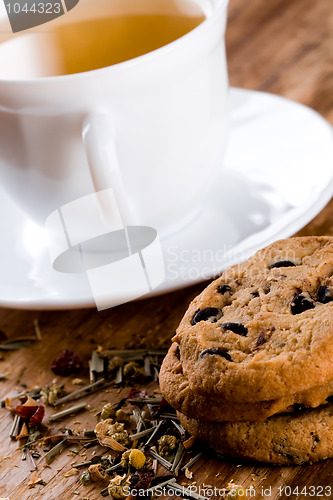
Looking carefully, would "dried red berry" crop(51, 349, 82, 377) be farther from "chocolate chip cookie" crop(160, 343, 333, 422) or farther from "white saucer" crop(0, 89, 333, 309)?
"chocolate chip cookie" crop(160, 343, 333, 422)

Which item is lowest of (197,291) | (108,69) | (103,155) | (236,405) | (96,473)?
(197,291)

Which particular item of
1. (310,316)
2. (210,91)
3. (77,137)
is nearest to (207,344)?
(310,316)

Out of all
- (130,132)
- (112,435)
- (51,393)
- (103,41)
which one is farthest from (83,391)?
(103,41)

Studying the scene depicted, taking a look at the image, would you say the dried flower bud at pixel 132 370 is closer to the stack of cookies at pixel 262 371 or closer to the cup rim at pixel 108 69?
the stack of cookies at pixel 262 371

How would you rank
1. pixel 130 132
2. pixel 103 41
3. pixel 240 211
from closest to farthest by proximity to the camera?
1. pixel 130 132
2. pixel 240 211
3. pixel 103 41

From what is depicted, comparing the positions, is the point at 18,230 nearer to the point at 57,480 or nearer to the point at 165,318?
the point at 165,318

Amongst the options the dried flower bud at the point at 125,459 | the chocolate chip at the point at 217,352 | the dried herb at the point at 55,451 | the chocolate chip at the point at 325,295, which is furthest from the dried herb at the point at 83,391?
the chocolate chip at the point at 325,295

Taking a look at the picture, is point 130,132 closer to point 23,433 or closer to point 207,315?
point 207,315
